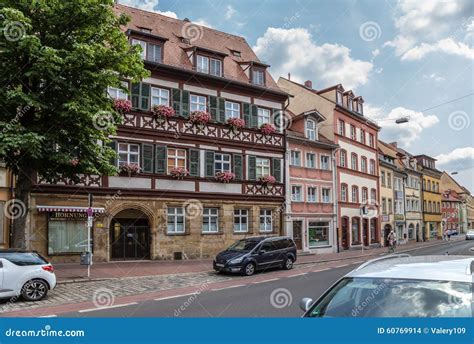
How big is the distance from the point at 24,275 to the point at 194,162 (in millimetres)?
15180

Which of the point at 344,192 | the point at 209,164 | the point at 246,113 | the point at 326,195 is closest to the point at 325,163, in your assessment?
the point at 326,195

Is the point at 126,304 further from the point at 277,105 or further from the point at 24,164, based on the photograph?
the point at 277,105

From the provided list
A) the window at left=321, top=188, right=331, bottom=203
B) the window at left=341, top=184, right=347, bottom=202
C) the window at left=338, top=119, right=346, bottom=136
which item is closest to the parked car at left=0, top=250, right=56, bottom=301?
the window at left=321, top=188, right=331, bottom=203

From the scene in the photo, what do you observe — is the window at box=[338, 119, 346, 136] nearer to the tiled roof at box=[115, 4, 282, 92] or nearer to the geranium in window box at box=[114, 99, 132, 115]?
the tiled roof at box=[115, 4, 282, 92]

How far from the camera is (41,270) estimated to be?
12.5m

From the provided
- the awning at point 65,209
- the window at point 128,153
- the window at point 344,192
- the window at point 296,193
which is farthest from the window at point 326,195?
the awning at point 65,209

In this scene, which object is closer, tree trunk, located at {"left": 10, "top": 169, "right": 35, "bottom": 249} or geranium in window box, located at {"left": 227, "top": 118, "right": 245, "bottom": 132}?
tree trunk, located at {"left": 10, "top": 169, "right": 35, "bottom": 249}

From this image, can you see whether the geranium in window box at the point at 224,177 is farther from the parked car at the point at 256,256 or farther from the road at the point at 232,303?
the road at the point at 232,303

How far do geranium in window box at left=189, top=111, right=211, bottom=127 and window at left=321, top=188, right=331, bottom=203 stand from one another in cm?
1305

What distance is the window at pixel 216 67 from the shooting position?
28.5 meters

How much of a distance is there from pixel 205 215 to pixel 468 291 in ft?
77.6

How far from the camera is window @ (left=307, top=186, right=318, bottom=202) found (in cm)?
3406

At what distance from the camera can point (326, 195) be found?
36.1 metres

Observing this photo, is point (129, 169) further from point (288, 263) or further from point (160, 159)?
point (288, 263)
